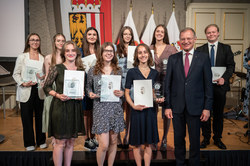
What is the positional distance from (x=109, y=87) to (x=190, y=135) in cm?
107

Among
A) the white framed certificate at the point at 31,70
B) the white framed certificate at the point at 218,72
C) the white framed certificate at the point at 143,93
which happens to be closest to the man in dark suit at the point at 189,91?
the white framed certificate at the point at 143,93

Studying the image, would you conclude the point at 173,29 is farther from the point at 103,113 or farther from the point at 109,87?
the point at 103,113

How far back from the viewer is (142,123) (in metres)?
2.23

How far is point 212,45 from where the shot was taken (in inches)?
113

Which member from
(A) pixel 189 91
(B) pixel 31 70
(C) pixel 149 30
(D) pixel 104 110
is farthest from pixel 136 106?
(C) pixel 149 30

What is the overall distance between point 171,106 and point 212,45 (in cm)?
131

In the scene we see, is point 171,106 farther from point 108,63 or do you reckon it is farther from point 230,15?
point 230,15

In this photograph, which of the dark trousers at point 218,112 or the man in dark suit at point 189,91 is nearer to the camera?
the man in dark suit at point 189,91

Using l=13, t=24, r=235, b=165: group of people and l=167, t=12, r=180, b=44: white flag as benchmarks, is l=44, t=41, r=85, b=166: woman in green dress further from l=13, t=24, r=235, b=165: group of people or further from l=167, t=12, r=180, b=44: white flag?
l=167, t=12, r=180, b=44: white flag

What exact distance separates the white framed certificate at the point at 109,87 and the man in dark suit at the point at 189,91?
58 centimetres

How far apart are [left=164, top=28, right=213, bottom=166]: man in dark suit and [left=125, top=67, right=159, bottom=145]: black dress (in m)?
0.21

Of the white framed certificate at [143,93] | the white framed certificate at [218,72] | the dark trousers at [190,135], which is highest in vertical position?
the white framed certificate at [218,72]

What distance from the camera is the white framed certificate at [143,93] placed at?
2.15m

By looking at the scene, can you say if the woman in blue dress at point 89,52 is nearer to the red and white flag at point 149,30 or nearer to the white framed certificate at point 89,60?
the white framed certificate at point 89,60
